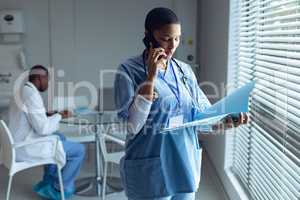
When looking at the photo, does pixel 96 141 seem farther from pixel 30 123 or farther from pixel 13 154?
pixel 13 154

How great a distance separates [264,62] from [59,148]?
171cm

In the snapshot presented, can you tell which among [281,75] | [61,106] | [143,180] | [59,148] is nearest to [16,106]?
[59,148]

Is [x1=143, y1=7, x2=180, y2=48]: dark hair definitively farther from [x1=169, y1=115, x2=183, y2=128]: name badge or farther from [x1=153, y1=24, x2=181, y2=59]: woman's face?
[x1=169, y1=115, x2=183, y2=128]: name badge

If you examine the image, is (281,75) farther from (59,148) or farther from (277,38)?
(59,148)

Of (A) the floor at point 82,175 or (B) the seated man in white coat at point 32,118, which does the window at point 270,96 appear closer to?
(A) the floor at point 82,175

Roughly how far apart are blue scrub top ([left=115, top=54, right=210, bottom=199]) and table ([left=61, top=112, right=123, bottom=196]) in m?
1.59

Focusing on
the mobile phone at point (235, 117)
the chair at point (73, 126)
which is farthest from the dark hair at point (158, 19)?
the chair at point (73, 126)

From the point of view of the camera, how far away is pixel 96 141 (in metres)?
3.49

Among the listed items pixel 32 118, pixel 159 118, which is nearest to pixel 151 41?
pixel 159 118

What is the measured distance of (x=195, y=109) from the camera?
1.71 m

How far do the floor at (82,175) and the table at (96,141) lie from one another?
11cm

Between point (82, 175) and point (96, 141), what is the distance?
60cm

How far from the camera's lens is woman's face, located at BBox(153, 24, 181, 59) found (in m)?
1.55

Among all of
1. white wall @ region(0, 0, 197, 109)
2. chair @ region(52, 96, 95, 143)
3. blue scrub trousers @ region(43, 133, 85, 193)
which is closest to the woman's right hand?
blue scrub trousers @ region(43, 133, 85, 193)
